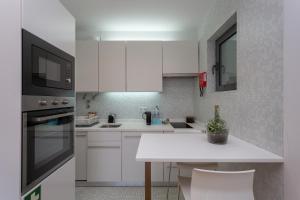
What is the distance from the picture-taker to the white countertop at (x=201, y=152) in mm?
1078

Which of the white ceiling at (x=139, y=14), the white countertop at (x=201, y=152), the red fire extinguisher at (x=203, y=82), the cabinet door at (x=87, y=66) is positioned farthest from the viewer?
the cabinet door at (x=87, y=66)

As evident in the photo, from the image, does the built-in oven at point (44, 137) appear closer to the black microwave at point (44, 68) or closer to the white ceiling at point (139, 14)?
the black microwave at point (44, 68)

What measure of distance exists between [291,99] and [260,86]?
1.02ft

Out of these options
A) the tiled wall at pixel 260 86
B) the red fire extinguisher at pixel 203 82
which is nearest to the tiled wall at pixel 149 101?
the red fire extinguisher at pixel 203 82

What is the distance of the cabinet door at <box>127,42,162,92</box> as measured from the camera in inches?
111

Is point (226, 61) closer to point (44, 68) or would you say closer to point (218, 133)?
point (218, 133)

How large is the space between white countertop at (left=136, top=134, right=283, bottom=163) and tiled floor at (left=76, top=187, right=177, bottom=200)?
3.99ft

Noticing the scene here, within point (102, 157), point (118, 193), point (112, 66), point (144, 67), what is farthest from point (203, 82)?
point (118, 193)

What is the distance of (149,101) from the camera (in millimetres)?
3166

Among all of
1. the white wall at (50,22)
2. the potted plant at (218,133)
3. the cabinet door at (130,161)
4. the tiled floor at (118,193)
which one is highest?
the white wall at (50,22)

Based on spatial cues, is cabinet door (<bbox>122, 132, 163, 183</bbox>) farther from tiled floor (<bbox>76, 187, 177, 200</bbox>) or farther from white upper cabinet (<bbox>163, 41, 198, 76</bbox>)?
white upper cabinet (<bbox>163, 41, 198, 76</bbox>)

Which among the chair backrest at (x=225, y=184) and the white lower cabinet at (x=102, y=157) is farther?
the white lower cabinet at (x=102, y=157)

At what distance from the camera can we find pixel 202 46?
2.72 meters

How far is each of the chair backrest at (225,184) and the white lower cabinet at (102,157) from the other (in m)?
1.72
